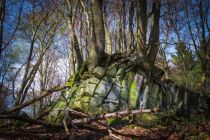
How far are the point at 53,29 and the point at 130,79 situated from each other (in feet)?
40.3

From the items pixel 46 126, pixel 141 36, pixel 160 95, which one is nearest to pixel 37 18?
pixel 141 36

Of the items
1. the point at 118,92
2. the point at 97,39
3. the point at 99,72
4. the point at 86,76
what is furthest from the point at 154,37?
the point at 86,76

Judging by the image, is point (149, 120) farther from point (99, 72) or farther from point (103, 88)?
point (99, 72)

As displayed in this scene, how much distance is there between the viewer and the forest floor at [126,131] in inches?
197

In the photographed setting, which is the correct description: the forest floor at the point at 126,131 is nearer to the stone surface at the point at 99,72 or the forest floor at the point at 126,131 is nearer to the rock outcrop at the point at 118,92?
the rock outcrop at the point at 118,92

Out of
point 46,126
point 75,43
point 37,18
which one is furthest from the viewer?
point 37,18

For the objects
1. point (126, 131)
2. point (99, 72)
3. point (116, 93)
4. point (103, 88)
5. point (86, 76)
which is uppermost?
point (99, 72)

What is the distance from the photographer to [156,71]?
991 cm

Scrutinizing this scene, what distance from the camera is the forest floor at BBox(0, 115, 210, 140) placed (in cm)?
500

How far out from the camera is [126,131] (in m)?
6.53

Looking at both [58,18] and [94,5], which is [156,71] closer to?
[94,5]

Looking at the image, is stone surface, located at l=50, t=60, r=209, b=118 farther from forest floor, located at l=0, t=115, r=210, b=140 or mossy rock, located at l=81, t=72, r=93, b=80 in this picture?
forest floor, located at l=0, t=115, r=210, b=140

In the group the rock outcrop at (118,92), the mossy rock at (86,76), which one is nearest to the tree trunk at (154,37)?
the rock outcrop at (118,92)

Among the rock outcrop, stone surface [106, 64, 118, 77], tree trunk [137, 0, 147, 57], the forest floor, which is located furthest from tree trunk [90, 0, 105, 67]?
the forest floor
